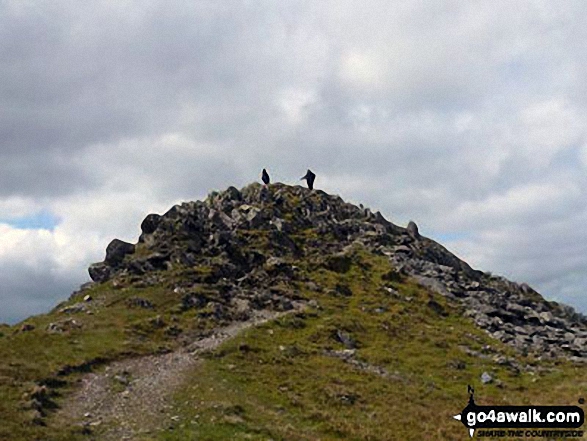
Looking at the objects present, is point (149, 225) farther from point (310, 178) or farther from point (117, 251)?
point (310, 178)

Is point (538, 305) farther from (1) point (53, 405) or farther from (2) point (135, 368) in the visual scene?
(1) point (53, 405)

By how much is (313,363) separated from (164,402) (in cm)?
2205

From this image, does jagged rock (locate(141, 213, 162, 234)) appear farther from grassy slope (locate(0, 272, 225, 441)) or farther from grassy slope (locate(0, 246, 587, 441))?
grassy slope (locate(0, 246, 587, 441))

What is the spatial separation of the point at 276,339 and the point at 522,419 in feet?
99.0

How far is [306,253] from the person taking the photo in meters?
111

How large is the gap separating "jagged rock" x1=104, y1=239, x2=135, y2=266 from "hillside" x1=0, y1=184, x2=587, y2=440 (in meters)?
0.30

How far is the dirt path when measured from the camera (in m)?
35.5

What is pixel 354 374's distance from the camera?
57.6 m

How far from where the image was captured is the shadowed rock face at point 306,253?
88.2 metres

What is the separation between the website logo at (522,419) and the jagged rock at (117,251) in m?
61.6

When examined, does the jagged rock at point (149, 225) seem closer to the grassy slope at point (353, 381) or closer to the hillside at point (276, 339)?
the hillside at point (276, 339)

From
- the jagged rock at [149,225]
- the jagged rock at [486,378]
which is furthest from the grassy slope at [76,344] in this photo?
the jagged rock at [486,378]

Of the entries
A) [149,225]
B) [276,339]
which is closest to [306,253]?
[149,225]

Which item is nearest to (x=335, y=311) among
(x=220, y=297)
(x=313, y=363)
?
(x=220, y=297)
